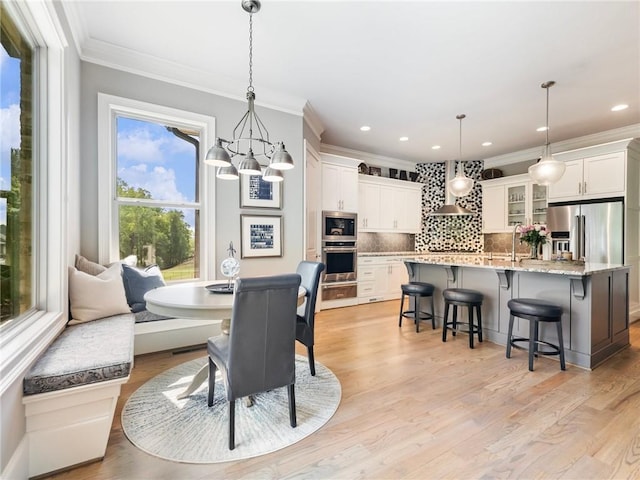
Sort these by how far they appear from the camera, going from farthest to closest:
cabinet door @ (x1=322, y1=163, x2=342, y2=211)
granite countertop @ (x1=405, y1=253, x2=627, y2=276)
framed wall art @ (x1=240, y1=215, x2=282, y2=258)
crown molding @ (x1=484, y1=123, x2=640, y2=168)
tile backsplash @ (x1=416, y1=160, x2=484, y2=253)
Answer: tile backsplash @ (x1=416, y1=160, x2=484, y2=253), cabinet door @ (x1=322, y1=163, x2=342, y2=211), crown molding @ (x1=484, y1=123, x2=640, y2=168), framed wall art @ (x1=240, y1=215, x2=282, y2=258), granite countertop @ (x1=405, y1=253, x2=627, y2=276)

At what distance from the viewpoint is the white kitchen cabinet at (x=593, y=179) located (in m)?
4.37

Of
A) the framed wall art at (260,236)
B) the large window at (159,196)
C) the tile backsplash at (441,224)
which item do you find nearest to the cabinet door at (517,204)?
the tile backsplash at (441,224)

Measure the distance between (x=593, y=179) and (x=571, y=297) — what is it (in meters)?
2.73

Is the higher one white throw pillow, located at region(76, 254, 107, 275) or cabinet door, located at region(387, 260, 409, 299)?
white throw pillow, located at region(76, 254, 107, 275)

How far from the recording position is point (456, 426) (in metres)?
1.95

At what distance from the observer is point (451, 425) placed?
196 centimetres

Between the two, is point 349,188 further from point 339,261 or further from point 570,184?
point 570,184

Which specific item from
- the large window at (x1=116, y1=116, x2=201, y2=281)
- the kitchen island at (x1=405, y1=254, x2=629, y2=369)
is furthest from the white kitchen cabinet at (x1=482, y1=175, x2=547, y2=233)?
the large window at (x1=116, y1=116, x2=201, y2=281)

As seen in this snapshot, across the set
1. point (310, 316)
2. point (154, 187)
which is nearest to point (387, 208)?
point (310, 316)

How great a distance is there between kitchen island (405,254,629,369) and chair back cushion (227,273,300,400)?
→ 2.49m

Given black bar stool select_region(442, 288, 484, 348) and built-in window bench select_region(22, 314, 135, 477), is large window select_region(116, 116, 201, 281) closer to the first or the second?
built-in window bench select_region(22, 314, 135, 477)

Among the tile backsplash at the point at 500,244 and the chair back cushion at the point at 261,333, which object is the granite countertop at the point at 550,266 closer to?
the chair back cushion at the point at 261,333

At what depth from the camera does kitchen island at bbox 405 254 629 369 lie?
2.85 metres

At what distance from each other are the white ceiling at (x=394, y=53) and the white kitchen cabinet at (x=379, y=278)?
98.4 inches
